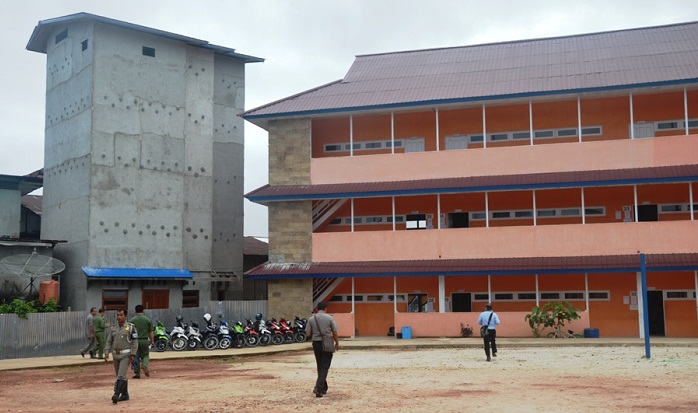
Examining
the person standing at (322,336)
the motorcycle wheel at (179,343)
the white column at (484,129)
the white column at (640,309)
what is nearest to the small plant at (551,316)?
the white column at (640,309)

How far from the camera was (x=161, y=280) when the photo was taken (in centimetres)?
3641

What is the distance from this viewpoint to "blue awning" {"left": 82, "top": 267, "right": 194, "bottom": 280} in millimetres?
33812

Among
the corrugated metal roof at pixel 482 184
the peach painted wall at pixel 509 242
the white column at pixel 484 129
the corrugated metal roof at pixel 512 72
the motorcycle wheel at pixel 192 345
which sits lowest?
the motorcycle wheel at pixel 192 345

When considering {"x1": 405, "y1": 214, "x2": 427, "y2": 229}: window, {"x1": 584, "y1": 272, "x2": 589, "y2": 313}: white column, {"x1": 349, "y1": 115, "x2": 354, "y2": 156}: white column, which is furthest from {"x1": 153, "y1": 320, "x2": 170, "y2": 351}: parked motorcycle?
{"x1": 584, "y1": 272, "x2": 589, "y2": 313}: white column

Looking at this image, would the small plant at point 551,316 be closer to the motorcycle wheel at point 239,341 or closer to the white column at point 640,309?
the white column at point 640,309

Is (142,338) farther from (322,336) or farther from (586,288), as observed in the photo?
(586,288)

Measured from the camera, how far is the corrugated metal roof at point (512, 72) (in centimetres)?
3275

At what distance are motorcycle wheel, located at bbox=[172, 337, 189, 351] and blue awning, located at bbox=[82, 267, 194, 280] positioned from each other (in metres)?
6.86

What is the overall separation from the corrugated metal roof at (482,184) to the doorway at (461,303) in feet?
15.7

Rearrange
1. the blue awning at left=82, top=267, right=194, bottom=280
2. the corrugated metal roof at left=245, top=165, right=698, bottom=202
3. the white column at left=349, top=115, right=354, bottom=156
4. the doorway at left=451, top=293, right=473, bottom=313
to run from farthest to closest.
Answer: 1. the white column at left=349, top=115, right=354, bottom=156
2. the doorway at left=451, top=293, right=473, bottom=313
3. the blue awning at left=82, top=267, right=194, bottom=280
4. the corrugated metal roof at left=245, top=165, right=698, bottom=202

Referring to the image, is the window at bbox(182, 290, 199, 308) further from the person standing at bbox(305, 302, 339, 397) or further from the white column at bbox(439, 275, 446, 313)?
the person standing at bbox(305, 302, 339, 397)

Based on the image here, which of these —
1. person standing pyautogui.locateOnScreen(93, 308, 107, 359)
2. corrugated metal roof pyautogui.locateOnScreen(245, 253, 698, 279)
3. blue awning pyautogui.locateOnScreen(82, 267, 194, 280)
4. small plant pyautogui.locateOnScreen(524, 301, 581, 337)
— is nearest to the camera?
person standing pyautogui.locateOnScreen(93, 308, 107, 359)

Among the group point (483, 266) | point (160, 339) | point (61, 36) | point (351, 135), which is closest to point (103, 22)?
point (61, 36)

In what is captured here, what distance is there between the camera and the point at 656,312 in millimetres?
Answer: 32656
